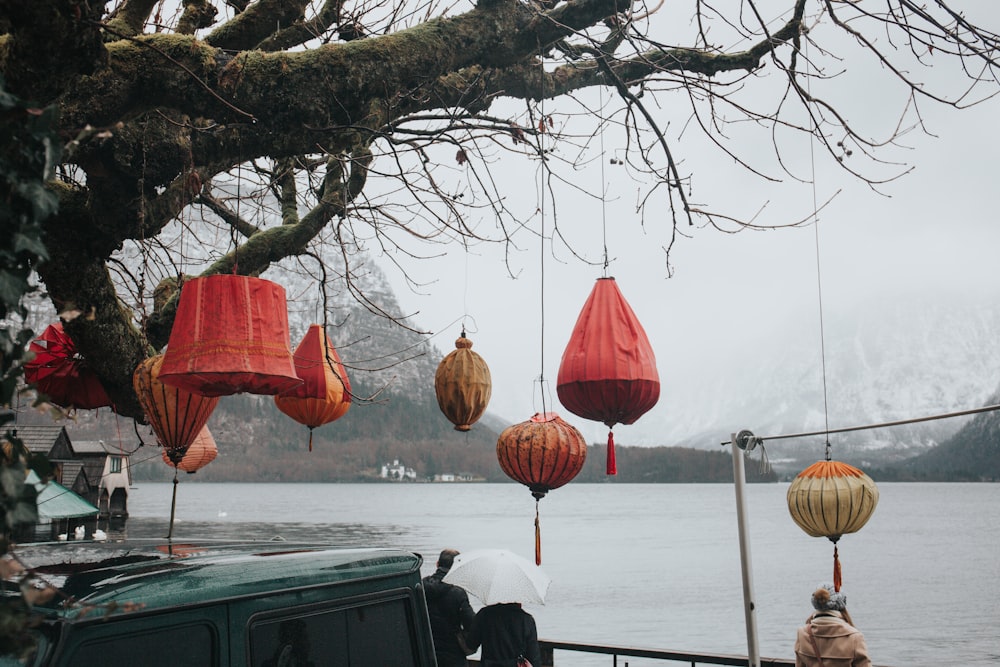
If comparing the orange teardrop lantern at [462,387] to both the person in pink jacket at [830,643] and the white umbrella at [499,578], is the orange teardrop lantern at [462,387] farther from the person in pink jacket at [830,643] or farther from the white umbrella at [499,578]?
the person in pink jacket at [830,643]

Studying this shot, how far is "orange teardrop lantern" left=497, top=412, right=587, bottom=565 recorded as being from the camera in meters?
6.45

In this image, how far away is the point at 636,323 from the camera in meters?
5.16

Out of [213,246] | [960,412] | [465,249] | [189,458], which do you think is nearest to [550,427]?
[465,249]

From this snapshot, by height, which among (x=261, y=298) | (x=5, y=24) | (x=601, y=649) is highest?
(x=5, y=24)

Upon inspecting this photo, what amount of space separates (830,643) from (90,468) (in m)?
36.1

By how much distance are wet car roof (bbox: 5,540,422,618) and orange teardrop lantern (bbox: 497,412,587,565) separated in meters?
2.89

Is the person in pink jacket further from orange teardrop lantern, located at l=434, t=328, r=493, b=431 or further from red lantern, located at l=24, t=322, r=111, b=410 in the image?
red lantern, located at l=24, t=322, r=111, b=410

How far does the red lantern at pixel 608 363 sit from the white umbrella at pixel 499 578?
2437 mm

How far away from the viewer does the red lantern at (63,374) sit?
4.95 m

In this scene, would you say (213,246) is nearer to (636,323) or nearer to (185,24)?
(185,24)

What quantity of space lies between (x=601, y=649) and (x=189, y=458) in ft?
15.8

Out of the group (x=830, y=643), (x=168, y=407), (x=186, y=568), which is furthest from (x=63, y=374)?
(x=830, y=643)

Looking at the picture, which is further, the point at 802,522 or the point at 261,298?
the point at 802,522

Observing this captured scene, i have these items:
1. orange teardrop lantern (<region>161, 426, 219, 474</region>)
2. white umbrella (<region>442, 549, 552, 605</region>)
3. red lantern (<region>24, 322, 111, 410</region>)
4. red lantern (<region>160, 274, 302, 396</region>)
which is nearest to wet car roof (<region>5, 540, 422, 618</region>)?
red lantern (<region>160, 274, 302, 396</region>)
